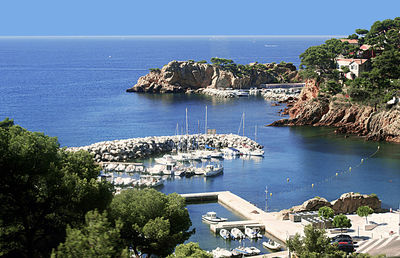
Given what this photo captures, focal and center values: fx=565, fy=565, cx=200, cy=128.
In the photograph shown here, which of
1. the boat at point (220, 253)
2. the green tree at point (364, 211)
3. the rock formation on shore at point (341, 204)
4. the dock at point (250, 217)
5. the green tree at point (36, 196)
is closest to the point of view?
the green tree at point (36, 196)

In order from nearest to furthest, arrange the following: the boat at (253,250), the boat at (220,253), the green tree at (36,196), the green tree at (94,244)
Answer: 1. the green tree at (94,244)
2. the green tree at (36,196)
3. the boat at (220,253)
4. the boat at (253,250)

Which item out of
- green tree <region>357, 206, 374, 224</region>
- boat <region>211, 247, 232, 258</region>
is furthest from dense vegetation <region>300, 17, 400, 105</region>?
boat <region>211, 247, 232, 258</region>

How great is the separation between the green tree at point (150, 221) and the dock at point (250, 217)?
31.6 ft

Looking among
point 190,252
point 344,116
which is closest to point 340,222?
point 190,252

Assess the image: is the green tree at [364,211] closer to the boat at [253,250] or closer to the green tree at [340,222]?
the green tree at [340,222]

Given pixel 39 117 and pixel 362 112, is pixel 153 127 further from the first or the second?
pixel 362 112

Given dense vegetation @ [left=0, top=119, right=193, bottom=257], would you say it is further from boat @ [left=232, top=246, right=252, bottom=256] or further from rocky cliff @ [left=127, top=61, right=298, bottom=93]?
rocky cliff @ [left=127, top=61, right=298, bottom=93]

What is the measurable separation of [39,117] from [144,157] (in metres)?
33.9

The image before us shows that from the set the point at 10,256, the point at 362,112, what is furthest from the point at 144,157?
the point at 10,256

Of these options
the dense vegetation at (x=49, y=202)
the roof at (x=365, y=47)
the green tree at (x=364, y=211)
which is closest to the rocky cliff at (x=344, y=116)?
the roof at (x=365, y=47)

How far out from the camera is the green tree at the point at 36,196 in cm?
2075

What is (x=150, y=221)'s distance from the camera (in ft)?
82.0

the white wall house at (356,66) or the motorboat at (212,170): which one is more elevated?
the white wall house at (356,66)

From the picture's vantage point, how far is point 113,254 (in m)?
16.6
